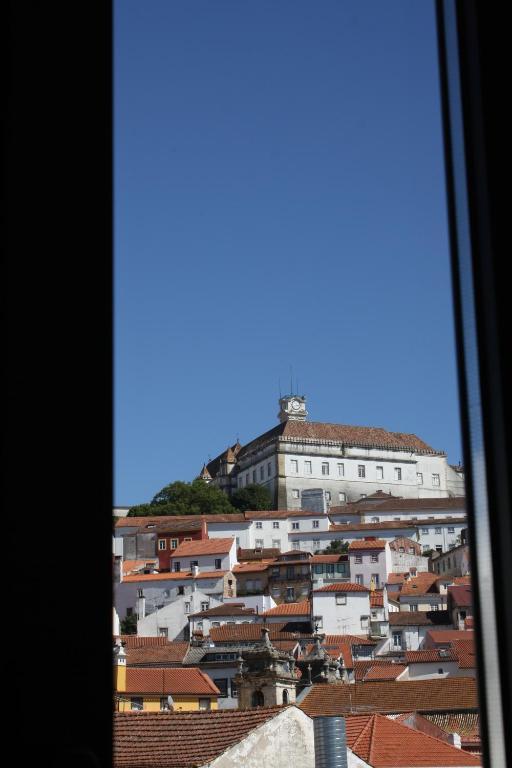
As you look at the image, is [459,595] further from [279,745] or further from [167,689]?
[279,745]

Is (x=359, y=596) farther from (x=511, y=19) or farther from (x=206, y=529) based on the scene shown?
(x=511, y=19)

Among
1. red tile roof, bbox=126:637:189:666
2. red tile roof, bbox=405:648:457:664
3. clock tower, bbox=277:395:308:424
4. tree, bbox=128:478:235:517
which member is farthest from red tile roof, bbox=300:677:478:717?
clock tower, bbox=277:395:308:424

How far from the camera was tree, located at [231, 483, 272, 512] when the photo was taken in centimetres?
5222

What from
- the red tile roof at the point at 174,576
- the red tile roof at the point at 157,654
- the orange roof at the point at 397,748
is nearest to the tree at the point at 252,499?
the red tile roof at the point at 174,576

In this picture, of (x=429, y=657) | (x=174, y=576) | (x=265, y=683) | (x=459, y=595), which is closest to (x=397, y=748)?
(x=265, y=683)

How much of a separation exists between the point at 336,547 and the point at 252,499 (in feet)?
27.5

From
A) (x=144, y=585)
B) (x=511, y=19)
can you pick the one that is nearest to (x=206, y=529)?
(x=144, y=585)

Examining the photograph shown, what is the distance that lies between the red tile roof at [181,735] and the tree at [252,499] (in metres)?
43.3

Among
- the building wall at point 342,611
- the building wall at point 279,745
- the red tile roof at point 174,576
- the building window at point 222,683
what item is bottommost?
the building window at point 222,683

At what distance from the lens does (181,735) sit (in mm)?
8180

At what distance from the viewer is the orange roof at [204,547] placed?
39.1 metres

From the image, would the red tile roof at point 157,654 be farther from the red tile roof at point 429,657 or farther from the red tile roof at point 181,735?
the red tile roof at point 181,735

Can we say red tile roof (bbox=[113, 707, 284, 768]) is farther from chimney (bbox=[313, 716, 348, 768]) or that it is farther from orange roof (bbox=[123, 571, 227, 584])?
orange roof (bbox=[123, 571, 227, 584])

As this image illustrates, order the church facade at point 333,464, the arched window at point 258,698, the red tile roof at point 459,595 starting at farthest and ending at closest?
the church facade at point 333,464 < the red tile roof at point 459,595 < the arched window at point 258,698
